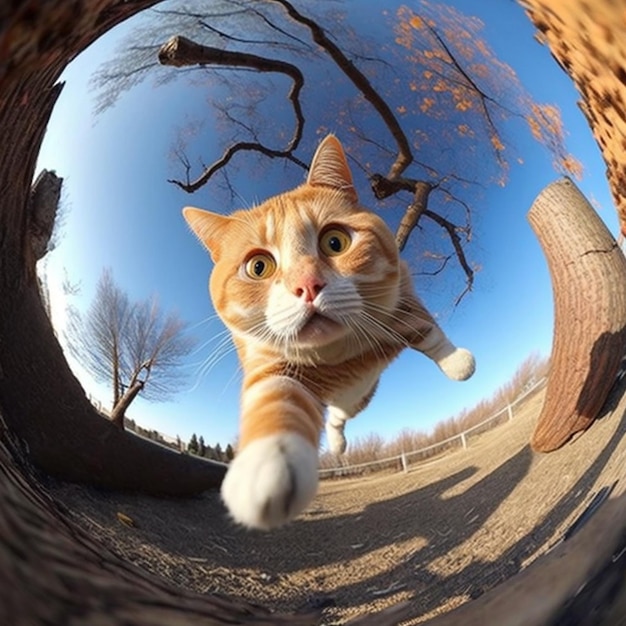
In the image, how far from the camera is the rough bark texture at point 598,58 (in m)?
0.58

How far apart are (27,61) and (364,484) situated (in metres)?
0.51

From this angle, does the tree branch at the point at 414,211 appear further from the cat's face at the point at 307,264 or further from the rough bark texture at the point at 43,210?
the rough bark texture at the point at 43,210

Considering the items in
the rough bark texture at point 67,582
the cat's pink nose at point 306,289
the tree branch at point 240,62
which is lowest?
the rough bark texture at point 67,582

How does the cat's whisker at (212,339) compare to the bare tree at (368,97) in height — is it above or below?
below

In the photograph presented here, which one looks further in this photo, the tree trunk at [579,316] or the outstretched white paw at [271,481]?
the tree trunk at [579,316]

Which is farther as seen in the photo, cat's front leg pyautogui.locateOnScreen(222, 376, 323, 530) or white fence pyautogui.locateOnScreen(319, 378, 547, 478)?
white fence pyautogui.locateOnScreen(319, 378, 547, 478)

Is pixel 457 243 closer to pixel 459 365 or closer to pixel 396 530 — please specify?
pixel 459 365

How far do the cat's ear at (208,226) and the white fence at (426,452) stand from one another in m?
0.27

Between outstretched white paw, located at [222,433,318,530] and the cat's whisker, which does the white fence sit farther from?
the cat's whisker

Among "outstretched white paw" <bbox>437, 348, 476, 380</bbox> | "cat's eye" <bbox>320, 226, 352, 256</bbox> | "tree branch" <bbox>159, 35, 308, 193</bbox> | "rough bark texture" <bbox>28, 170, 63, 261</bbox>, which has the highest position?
"tree branch" <bbox>159, 35, 308, 193</bbox>

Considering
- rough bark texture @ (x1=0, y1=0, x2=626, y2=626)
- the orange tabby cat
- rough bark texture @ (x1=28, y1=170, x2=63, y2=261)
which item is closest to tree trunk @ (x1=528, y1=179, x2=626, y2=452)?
rough bark texture @ (x1=0, y1=0, x2=626, y2=626)

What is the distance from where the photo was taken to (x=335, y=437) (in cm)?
71

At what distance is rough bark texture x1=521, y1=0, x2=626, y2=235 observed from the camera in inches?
22.6

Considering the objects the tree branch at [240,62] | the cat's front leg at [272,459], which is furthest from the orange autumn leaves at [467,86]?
the cat's front leg at [272,459]
